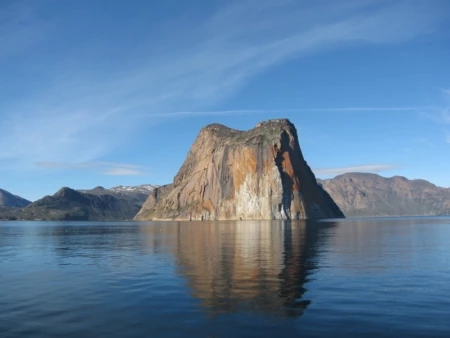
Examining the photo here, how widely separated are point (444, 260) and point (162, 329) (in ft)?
110

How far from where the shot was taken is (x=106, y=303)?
23.5 metres

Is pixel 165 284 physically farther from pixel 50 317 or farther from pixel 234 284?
pixel 50 317

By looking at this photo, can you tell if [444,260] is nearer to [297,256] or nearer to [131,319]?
[297,256]

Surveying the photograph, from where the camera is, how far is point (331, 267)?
120 feet

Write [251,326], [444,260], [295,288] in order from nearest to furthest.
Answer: [251,326] < [295,288] < [444,260]

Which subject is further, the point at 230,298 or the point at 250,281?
the point at 250,281

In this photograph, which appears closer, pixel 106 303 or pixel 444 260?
pixel 106 303

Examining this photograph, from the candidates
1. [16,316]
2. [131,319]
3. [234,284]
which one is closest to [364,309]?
[234,284]

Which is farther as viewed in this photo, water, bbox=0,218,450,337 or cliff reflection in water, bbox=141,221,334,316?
cliff reflection in water, bbox=141,221,334,316

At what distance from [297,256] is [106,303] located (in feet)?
88.4

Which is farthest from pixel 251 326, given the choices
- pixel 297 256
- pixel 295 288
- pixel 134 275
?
pixel 297 256

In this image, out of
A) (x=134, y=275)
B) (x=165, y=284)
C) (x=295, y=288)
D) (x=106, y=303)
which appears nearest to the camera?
(x=106, y=303)

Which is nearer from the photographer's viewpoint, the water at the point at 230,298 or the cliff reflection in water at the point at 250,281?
the water at the point at 230,298

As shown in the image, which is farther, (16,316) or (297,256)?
(297,256)
